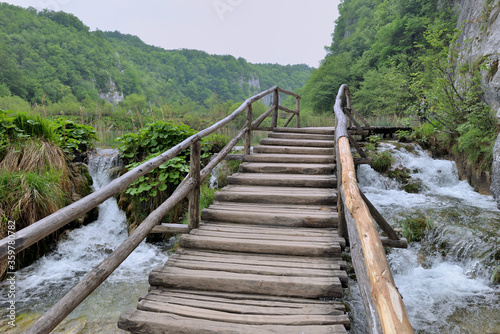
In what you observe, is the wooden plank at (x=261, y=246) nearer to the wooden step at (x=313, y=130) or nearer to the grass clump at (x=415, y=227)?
the grass clump at (x=415, y=227)

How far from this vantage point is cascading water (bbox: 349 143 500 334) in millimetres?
3045

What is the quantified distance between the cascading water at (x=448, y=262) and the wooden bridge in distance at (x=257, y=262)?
3.06 feet

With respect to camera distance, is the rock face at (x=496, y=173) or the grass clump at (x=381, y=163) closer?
the rock face at (x=496, y=173)

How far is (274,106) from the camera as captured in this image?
6898 millimetres

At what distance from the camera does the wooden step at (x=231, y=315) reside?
1867 mm

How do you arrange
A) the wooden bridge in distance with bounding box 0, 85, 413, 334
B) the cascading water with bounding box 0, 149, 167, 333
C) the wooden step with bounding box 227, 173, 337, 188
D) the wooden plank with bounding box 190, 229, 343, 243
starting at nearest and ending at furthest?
the wooden bridge in distance with bounding box 0, 85, 413, 334 < the wooden plank with bounding box 190, 229, 343, 243 < the cascading water with bounding box 0, 149, 167, 333 < the wooden step with bounding box 227, 173, 337, 188

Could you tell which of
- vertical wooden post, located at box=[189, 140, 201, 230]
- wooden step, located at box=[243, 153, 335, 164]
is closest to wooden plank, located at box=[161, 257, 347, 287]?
vertical wooden post, located at box=[189, 140, 201, 230]

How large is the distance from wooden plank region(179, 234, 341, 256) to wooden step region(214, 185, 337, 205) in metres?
0.98

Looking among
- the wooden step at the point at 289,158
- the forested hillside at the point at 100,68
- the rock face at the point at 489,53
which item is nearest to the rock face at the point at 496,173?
the rock face at the point at 489,53

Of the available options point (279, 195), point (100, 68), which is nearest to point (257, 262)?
point (279, 195)

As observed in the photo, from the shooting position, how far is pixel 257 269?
8.14ft

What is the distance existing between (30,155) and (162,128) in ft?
7.64

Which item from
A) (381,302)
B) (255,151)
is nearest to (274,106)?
(255,151)

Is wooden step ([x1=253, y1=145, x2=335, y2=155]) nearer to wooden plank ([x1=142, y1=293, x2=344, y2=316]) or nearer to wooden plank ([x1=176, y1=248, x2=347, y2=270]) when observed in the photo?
wooden plank ([x1=176, y1=248, x2=347, y2=270])
